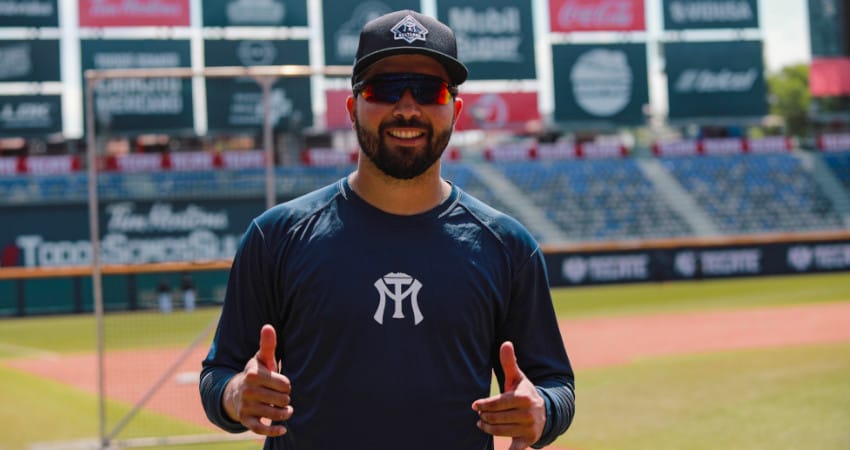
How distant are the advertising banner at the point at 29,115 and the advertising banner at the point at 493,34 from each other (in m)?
15.4

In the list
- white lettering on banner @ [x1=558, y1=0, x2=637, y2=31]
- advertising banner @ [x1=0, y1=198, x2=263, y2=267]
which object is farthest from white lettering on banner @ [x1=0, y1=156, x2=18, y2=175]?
white lettering on banner @ [x1=558, y1=0, x2=637, y2=31]

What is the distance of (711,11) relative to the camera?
4453 centimetres

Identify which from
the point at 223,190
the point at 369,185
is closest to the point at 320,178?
the point at 223,190

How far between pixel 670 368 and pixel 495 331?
41.8 ft

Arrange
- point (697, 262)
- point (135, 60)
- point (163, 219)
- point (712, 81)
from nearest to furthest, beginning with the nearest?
point (163, 219) → point (697, 262) → point (135, 60) → point (712, 81)

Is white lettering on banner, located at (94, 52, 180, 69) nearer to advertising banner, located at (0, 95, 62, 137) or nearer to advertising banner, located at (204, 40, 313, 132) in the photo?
advertising banner, located at (204, 40, 313, 132)

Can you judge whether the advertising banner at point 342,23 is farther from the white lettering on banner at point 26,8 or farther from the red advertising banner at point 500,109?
the white lettering on banner at point 26,8

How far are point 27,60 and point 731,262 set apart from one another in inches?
1064

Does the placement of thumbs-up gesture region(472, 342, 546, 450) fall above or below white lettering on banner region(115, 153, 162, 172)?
below

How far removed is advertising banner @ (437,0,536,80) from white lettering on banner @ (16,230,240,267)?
1365cm

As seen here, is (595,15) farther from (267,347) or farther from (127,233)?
(267,347)

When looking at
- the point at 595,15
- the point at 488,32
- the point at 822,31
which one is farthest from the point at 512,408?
the point at 822,31

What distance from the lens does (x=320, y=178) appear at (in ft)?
64.4

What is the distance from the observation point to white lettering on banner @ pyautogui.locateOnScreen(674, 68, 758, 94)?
147 feet
